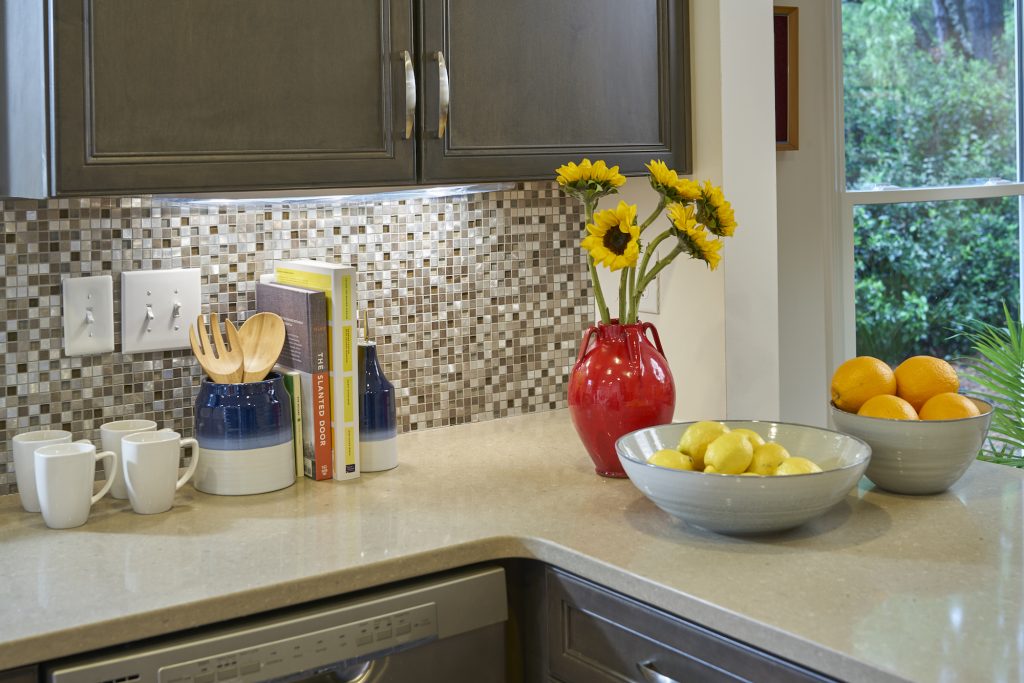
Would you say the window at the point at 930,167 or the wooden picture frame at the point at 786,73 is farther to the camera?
the window at the point at 930,167

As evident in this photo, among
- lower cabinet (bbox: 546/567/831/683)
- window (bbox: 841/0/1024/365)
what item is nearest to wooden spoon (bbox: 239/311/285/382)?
lower cabinet (bbox: 546/567/831/683)

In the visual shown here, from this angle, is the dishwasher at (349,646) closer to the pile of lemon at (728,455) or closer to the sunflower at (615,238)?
the pile of lemon at (728,455)

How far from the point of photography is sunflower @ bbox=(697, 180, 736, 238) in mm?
1743

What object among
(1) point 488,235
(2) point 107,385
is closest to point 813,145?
(1) point 488,235

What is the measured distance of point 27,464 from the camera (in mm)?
1627

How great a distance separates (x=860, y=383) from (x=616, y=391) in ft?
1.19

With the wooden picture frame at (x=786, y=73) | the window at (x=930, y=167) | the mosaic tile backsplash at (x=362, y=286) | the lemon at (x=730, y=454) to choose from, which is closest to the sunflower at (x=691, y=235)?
the lemon at (x=730, y=454)

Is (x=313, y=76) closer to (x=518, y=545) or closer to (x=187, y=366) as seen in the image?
(x=187, y=366)

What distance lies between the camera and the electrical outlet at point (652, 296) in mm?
2145

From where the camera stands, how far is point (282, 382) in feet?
5.77

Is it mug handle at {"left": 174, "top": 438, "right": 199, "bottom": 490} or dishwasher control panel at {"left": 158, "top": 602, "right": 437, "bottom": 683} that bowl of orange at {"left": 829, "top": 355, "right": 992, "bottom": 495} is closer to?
dishwasher control panel at {"left": 158, "top": 602, "right": 437, "bottom": 683}

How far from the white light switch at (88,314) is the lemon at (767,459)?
1008 mm

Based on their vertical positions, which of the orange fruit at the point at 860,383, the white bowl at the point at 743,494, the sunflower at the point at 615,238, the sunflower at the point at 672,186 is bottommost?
the white bowl at the point at 743,494

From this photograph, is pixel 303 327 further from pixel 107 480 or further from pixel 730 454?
pixel 730 454
